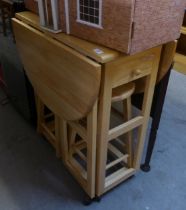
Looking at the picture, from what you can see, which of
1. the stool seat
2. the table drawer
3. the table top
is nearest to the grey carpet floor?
the stool seat

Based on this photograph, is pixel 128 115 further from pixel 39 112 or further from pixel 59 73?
pixel 39 112

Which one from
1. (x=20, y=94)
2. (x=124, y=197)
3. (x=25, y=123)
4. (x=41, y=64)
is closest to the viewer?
(x=41, y=64)

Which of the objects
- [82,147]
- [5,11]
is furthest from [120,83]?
[5,11]

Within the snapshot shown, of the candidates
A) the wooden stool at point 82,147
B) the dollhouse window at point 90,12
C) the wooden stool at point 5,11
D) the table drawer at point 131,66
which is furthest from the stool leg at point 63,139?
the wooden stool at point 5,11

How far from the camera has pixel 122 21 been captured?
88cm

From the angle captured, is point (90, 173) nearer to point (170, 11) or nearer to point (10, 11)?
point (170, 11)

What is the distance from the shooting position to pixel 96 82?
96 cm

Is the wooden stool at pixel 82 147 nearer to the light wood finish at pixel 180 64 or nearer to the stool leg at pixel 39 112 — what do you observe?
the stool leg at pixel 39 112

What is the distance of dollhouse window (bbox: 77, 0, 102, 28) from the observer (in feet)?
3.05

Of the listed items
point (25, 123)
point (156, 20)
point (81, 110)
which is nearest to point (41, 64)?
point (81, 110)

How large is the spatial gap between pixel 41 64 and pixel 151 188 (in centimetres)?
99

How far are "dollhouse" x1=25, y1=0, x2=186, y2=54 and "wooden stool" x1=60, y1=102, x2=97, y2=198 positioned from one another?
0.98ft

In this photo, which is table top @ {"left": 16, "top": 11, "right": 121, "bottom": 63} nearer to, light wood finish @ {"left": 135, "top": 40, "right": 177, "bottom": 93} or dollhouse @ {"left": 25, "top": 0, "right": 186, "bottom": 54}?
dollhouse @ {"left": 25, "top": 0, "right": 186, "bottom": 54}

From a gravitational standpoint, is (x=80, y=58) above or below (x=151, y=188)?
above
